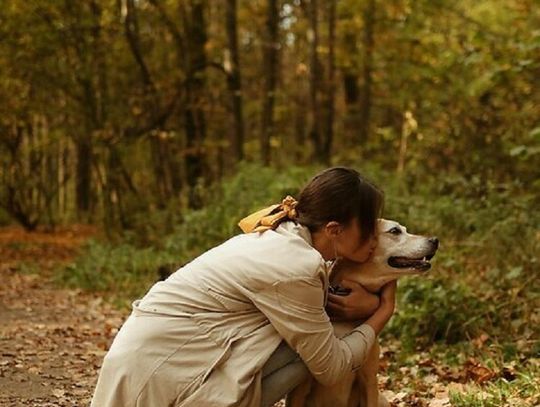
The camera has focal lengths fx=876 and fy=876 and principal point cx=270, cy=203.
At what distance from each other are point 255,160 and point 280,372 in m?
14.5

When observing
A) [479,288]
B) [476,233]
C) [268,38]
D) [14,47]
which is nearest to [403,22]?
[268,38]

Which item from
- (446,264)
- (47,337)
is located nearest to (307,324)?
(446,264)

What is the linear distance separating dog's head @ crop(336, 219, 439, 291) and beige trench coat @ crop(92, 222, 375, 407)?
21.1 inches

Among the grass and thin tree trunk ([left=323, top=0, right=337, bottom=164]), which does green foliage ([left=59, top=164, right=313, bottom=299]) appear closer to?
the grass

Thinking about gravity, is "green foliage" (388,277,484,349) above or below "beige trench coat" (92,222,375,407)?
below

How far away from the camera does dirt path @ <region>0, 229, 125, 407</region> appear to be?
235 inches

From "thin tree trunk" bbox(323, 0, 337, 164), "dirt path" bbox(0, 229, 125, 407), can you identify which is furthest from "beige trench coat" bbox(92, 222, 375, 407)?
"thin tree trunk" bbox(323, 0, 337, 164)

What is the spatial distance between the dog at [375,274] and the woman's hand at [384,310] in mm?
38

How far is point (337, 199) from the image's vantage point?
3695mm

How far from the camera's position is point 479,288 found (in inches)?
294

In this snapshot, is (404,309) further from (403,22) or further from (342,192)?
(403,22)

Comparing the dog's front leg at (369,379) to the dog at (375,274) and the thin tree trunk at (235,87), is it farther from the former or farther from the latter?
the thin tree trunk at (235,87)

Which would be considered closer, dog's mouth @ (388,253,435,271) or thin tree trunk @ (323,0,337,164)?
dog's mouth @ (388,253,435,271)

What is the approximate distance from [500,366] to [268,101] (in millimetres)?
15400
